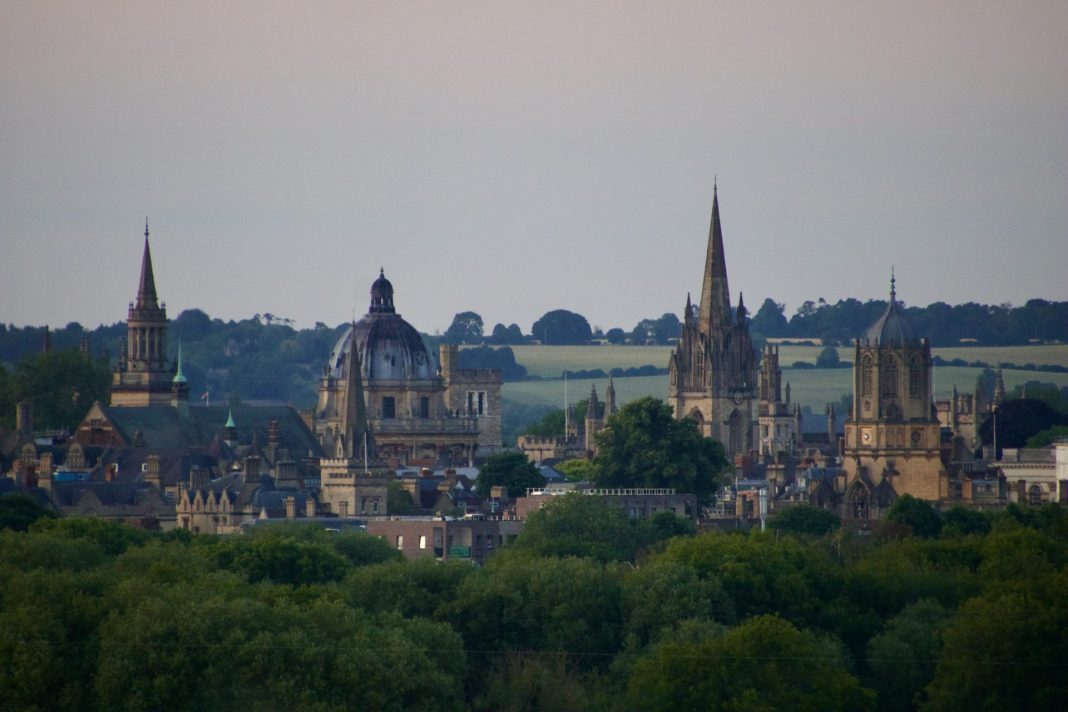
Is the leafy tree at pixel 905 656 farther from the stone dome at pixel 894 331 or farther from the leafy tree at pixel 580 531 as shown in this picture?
the stone dome at pixel 894 331

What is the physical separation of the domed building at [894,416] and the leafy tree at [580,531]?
2783 cm

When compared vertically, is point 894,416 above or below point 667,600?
above

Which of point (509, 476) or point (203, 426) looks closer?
point (509, 476)

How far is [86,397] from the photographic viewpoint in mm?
180000

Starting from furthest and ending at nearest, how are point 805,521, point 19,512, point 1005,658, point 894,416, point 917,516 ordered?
point 894,416 < point 805,521 < point 917,516 < point 19,512 < point 1005,658

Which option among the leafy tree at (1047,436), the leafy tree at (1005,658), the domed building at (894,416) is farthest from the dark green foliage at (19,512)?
the leafy tree at (1047,436)

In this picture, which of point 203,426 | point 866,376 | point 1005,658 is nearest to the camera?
point 1005,658

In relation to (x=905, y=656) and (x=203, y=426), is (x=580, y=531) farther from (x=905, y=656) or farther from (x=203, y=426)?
(x=203, y=426)

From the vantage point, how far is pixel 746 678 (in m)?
81.7

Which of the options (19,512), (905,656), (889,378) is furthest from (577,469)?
(905,656)

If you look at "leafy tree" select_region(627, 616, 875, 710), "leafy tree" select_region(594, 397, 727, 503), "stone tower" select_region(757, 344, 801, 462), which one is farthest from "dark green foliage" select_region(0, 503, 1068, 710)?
"stone tower" select_region(757, 344, 801, 462)

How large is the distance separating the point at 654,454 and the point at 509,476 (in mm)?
6905

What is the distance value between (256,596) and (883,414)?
211 feet

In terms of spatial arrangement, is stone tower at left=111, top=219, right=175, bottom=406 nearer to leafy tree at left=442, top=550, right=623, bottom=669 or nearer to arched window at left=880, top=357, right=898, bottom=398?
arched window at left=880, top=357, right=898, bottom=398
